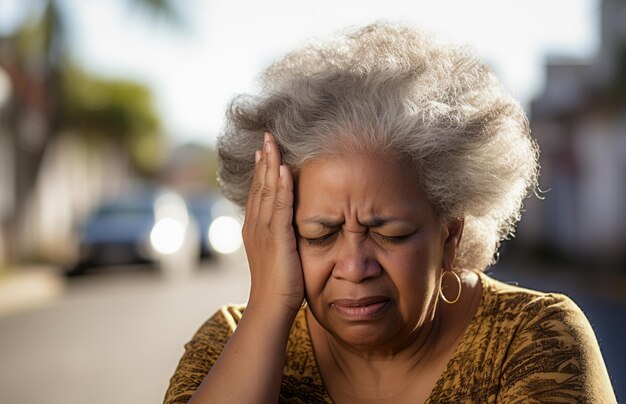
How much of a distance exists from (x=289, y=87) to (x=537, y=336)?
31.3 inches

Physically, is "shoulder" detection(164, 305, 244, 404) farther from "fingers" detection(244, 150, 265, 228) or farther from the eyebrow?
the eyebrow

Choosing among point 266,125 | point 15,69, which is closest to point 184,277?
point 15,69

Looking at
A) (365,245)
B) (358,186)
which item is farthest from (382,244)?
(358,186)

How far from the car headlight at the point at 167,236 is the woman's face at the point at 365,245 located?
18.8m

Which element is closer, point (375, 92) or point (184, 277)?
point (375, 92)

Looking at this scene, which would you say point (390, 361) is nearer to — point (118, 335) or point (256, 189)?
point (256, 189)

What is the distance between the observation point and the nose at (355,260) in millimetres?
2213

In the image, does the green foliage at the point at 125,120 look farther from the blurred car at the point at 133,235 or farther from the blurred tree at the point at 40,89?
the blurred car at the point at 133,235

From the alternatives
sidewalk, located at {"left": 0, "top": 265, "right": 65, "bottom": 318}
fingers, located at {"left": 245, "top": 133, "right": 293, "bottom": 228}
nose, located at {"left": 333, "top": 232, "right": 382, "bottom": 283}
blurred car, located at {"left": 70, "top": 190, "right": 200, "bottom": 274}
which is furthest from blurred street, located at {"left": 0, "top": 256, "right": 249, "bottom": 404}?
nose, located at {"left": 333, "top": 232, "right": 382, "bottom": 283}

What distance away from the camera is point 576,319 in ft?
7.30

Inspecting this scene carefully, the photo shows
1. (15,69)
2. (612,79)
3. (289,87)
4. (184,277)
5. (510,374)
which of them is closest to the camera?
(510,374)

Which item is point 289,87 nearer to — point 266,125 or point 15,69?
point 266,125

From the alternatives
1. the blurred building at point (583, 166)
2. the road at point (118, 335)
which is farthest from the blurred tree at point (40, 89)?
the blurred building at point (583, 166)

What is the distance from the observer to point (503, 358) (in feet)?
7.25
